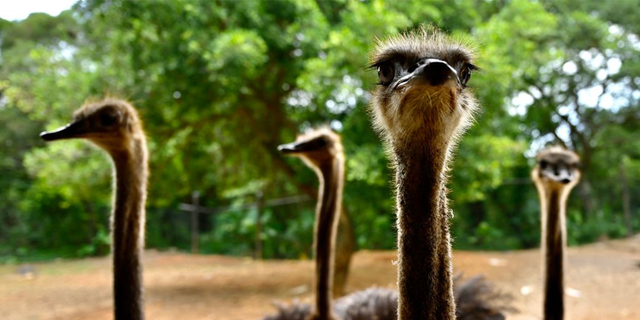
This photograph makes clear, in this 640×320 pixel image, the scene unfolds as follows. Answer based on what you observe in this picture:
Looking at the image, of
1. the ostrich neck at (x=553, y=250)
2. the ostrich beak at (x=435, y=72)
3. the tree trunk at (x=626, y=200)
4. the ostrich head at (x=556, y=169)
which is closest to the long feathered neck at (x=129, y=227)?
the ostrich beak at (x=435, y=72)

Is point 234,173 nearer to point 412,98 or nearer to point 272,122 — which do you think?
point 272,122

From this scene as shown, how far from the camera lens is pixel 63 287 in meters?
6.68

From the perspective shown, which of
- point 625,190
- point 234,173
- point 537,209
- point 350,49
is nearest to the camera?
point 350,49

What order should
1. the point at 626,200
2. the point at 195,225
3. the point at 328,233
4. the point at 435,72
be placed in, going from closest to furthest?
the point at 435,72 → the point at 328,233 → the point at 626,200 → the point at 195,225

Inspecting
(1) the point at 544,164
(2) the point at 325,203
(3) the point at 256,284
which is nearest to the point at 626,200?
(3) the point at 256,284

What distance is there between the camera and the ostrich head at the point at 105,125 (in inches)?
85.8

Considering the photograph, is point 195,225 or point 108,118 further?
point 195,225

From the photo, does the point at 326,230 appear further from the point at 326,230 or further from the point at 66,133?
the point at 66,133

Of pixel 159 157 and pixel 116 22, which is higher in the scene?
pixel 116 22

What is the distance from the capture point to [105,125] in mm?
2211

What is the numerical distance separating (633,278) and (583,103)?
4.77 meters

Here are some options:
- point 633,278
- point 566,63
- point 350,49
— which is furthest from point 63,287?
point 566,63

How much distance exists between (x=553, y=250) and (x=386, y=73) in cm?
162

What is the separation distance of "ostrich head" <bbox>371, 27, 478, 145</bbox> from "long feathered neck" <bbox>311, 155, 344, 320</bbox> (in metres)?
1.48
